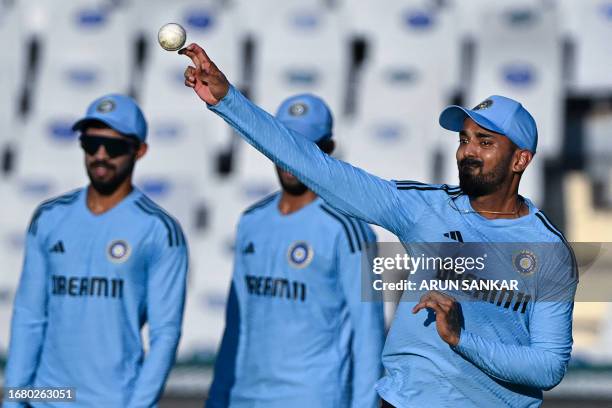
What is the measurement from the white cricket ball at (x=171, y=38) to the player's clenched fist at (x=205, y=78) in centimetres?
3

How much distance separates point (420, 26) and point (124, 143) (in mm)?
5547

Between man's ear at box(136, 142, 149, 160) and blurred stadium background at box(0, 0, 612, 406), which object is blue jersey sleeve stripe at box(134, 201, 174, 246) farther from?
blurred stadium background at box(0, 0, 612, 406)

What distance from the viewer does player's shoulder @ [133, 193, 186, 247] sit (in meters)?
4.77

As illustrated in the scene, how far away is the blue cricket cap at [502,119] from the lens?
139 inches

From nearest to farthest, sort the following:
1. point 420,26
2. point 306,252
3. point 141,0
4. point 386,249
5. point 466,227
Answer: point 466,227 → point 306,252 → point 386,249 → point 420,26 → point 141,0

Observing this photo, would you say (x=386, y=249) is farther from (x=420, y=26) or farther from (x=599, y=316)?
(x=420, y=26)

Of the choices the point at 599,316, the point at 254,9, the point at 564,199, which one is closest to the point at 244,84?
the point at 254,9

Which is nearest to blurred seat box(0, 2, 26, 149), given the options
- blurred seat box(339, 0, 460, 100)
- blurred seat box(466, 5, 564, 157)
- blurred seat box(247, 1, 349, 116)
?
blurred seat box(247, 1, 349, 116)

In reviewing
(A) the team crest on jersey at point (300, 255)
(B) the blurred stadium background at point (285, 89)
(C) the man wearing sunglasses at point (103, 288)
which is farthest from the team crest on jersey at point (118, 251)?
(B) the blurred stadium background at point (285, 89)

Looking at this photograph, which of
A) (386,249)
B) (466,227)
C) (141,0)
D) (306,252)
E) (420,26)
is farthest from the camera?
(141,0)

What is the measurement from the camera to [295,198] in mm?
5059

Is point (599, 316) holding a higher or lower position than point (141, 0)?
lower

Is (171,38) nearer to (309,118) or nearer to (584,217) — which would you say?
(309,118)

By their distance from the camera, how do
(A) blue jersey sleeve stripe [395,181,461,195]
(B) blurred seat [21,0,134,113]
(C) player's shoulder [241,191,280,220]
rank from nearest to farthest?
(A) blue jersey sleeve stripe [395,181,461,195], (C) player's shoulder [241,191,280,220], (B) blurred seat [21,0,134,113]
